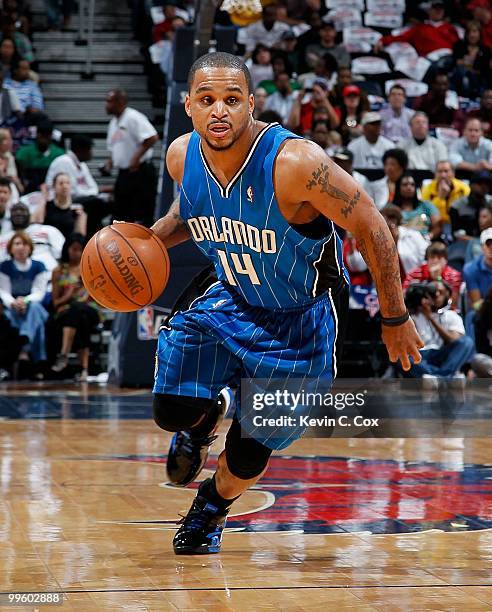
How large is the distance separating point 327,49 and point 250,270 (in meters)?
11.2

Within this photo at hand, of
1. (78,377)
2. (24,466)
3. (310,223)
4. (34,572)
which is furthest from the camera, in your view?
(78,377)

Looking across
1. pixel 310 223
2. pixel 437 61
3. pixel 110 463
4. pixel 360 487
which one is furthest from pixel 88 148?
pixel 310 223

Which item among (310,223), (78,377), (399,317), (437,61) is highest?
(437,61)

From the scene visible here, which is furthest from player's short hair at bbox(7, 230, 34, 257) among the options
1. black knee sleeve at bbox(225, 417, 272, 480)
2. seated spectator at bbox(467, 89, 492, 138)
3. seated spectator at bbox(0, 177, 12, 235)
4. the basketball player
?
black knee sleeve at bbox(225, 417, 272, 480)

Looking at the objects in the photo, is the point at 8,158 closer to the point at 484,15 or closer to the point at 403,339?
the point at 484,15

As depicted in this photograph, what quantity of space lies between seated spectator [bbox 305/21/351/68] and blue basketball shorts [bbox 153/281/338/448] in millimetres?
10889

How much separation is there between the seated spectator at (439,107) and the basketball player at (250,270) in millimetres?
10208

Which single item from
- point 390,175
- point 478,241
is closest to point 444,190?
point 390,175

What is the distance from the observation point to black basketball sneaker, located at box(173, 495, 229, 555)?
4266mm

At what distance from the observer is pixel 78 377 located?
1100 cm

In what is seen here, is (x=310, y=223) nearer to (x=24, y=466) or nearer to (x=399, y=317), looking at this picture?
(x=399, y=317)

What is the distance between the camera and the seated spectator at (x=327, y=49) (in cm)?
1484

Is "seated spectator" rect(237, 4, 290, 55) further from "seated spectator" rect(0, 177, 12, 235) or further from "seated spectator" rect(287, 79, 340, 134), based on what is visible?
"seated spectator" rect(0, 177, 12, 235)

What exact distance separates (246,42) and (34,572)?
12309mm
